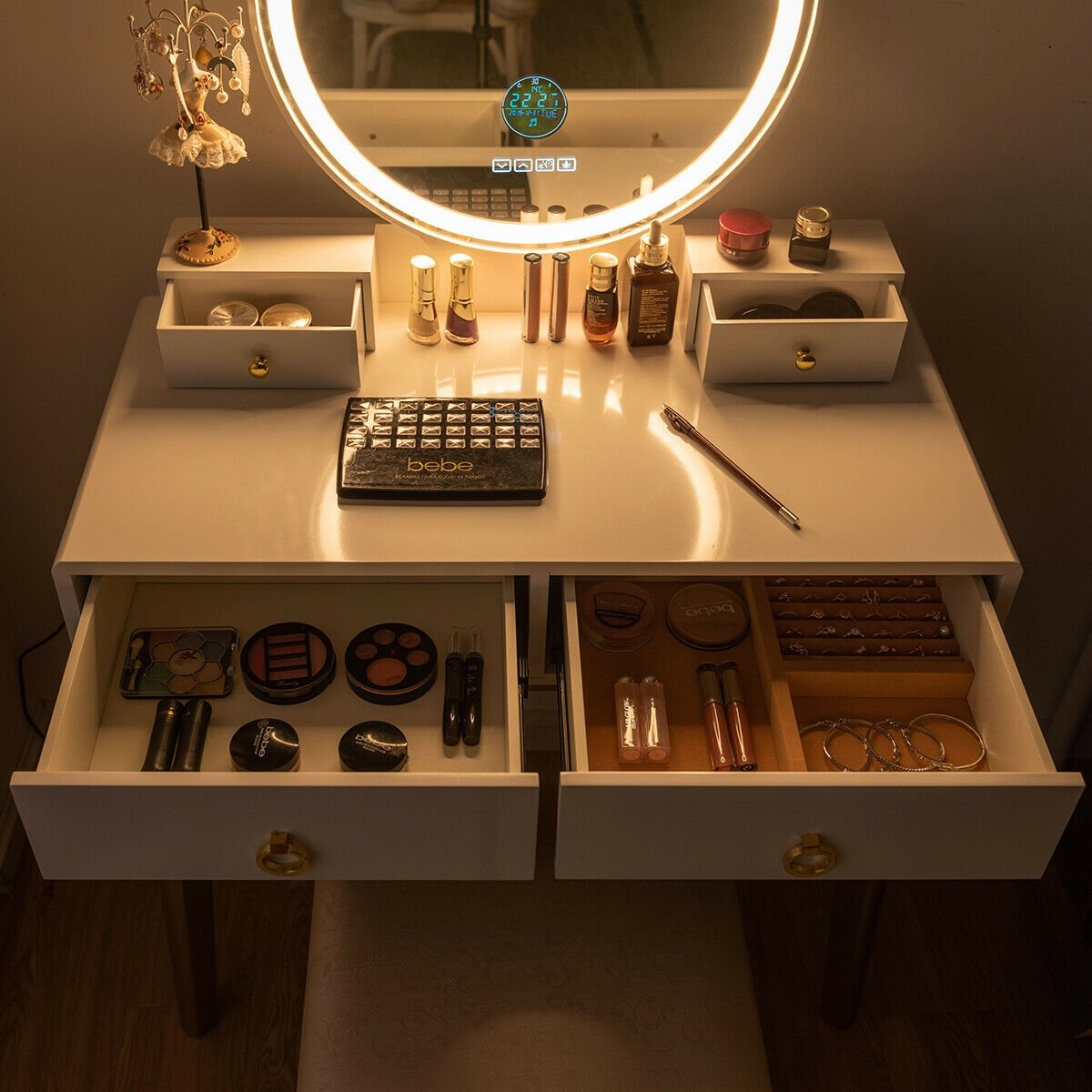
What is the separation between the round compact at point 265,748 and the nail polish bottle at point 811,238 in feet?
2.27

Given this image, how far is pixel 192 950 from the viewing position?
55.2 inches

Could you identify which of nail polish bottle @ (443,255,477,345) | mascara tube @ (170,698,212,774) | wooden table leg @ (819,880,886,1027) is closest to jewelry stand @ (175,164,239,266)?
nail polish bottle @ (443,255,477,345)

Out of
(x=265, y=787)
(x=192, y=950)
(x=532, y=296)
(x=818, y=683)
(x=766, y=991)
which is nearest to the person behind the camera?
(x=265, y=787)

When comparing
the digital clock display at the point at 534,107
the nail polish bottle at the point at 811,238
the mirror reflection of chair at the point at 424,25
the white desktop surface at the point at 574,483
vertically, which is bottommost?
the white desktop surface at the point at 574,483

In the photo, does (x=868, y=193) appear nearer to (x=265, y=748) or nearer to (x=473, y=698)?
(x=473, y=698)

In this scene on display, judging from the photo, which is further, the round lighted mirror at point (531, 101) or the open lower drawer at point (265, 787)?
the round lighted mirror at point (531, 101)

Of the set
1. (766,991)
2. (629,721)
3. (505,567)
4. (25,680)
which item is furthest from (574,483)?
(25,680)

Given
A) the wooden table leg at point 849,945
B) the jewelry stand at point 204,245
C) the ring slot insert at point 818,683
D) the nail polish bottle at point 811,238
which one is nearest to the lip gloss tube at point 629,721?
the ring slot insert at point 818,683

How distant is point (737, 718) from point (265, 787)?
1.45 feet

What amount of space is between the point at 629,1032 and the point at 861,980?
44 centimetres

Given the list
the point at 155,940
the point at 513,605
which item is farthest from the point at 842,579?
the point at 155,940

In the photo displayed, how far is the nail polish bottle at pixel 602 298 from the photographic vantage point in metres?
1.26

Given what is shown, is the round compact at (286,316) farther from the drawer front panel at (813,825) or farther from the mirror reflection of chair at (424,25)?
the drawer front panel at (813,825)

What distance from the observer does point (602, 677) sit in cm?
122
